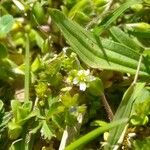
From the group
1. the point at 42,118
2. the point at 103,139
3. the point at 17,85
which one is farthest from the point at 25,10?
the point at 103,139

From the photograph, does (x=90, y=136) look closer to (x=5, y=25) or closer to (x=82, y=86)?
(x=82, y=86)

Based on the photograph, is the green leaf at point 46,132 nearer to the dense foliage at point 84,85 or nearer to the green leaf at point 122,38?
the dense foliage at point 84,85

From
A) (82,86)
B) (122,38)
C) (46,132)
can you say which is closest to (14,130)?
(46,132)

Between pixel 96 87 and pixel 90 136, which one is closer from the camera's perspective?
pixel 90 136

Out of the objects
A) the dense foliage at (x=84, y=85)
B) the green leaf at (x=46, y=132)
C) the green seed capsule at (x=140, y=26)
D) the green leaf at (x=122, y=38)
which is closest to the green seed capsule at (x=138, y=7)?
the dense foliage at (x=84, y=85)

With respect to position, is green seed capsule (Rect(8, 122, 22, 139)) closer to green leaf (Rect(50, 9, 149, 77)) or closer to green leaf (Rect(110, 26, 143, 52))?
green leaf (Rect(50, 9, 149, 77))

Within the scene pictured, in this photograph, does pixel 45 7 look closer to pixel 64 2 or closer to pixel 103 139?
pixel 64 2

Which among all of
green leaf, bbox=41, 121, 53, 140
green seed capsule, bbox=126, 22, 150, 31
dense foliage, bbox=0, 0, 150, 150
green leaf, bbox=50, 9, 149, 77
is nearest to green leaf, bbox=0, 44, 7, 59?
dense foliage, bbox=0, 0, 150, 150

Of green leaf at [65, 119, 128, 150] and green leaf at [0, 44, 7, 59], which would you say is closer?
green leaf at [65, 119, 128, 150]
